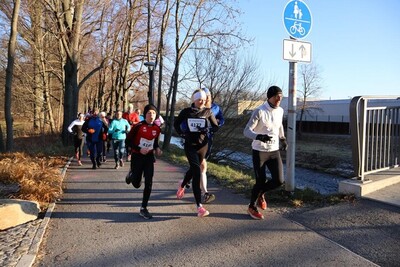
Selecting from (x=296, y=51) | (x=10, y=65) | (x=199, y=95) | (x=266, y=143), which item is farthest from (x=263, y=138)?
(x=10, y=65)

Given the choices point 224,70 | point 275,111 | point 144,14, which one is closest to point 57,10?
point 144,14

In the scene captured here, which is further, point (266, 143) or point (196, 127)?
point (196, 127)

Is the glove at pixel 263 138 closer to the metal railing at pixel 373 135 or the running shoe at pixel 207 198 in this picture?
the running shoe at pixel 207 198

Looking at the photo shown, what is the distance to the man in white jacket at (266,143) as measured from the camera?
18.6 feet

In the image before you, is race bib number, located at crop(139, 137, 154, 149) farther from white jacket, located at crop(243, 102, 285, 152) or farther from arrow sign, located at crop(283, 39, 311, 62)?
arrow sign, located at crop(283, 39, 311, 62)

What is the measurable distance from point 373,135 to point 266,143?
2.55m

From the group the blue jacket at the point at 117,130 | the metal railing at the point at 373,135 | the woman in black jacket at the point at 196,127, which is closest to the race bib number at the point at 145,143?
the woman in black jacket at the point at 196,127

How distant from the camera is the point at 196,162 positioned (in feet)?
19.5

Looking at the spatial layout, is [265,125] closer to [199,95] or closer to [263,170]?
[263,170]

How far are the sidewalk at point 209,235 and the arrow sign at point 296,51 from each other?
261cm

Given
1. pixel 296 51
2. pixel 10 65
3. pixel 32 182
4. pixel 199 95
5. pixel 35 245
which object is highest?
pixel 10 65

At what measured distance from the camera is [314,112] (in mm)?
54094

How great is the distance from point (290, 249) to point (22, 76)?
2892 centimetres

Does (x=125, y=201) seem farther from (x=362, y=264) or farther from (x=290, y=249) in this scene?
(x=362, y=264)
